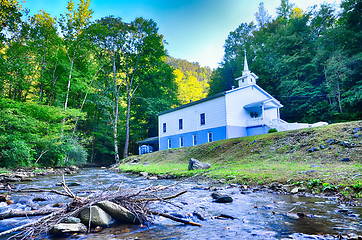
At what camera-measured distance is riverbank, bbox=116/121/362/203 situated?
5621mm

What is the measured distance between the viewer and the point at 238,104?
76.4ft

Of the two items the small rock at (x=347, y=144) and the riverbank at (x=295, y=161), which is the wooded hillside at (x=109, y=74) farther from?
the small rock at (x=347, y=144)

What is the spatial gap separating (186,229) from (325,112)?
3022 centimetres

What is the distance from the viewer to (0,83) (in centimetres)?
1342

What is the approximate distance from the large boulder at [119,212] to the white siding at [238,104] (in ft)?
63.9

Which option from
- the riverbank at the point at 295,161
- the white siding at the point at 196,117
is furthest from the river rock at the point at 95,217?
the white siding at the point at 196,117

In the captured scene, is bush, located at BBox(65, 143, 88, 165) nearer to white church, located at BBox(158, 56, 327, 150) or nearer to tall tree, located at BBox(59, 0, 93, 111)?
tall tree, located at BBox(59, 0, 93, 111)

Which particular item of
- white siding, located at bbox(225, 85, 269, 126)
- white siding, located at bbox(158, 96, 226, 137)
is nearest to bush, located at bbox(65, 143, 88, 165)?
white siding, located at bbox(158, 96, 226, 137)

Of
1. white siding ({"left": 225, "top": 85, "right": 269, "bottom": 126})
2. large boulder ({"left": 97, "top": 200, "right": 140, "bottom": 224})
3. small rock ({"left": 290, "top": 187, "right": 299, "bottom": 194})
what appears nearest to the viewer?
large boulder ({"left": 97, "top": 200, "right": 140, "bottom": 224})

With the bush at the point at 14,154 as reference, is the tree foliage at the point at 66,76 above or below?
above

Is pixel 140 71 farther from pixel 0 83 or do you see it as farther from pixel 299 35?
pixel 299 35

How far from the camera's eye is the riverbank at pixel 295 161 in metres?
5.62

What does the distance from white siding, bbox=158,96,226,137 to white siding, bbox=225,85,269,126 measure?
692mm

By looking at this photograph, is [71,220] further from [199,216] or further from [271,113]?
[271,113]
